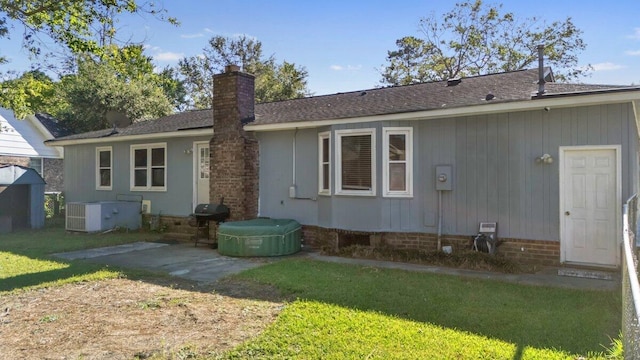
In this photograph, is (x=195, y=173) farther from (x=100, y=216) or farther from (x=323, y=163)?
(x=323, y=163)

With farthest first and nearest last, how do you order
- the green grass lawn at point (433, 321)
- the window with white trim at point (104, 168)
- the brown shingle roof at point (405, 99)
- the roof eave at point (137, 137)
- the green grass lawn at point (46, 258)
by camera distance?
the window with white trim at point (104, 168) → the roof eave at point (137, 137) → the brown shingle roof at point (405, 99) → the green grass lawn at point (46, 258) → the green grass lawn at point (433, 321)

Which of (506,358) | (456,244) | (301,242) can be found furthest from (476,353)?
(301,242)

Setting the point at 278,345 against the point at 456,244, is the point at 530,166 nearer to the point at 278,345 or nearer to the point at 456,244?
the point at 456,244

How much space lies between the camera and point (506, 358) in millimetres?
3770

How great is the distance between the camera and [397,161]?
909 cm

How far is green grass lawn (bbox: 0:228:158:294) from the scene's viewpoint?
693 centimetres

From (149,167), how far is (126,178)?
116 centimetres

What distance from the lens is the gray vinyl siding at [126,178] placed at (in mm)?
12773

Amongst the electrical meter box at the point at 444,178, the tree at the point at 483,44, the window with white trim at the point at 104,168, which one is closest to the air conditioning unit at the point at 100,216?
the window with white trim at the point at 104,168

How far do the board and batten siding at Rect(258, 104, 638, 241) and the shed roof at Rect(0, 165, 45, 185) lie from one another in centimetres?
1029

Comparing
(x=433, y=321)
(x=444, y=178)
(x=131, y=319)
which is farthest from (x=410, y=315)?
(x=444, y=178)

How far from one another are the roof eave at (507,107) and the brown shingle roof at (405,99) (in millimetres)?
86

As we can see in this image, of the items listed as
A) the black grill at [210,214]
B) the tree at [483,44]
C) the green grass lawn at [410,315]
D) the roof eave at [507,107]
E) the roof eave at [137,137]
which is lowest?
the green grass lawn at [410,315]

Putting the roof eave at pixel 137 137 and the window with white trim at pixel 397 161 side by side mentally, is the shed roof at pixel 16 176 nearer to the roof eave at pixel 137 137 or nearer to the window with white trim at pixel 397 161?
the roof eave at pixel 137 137
